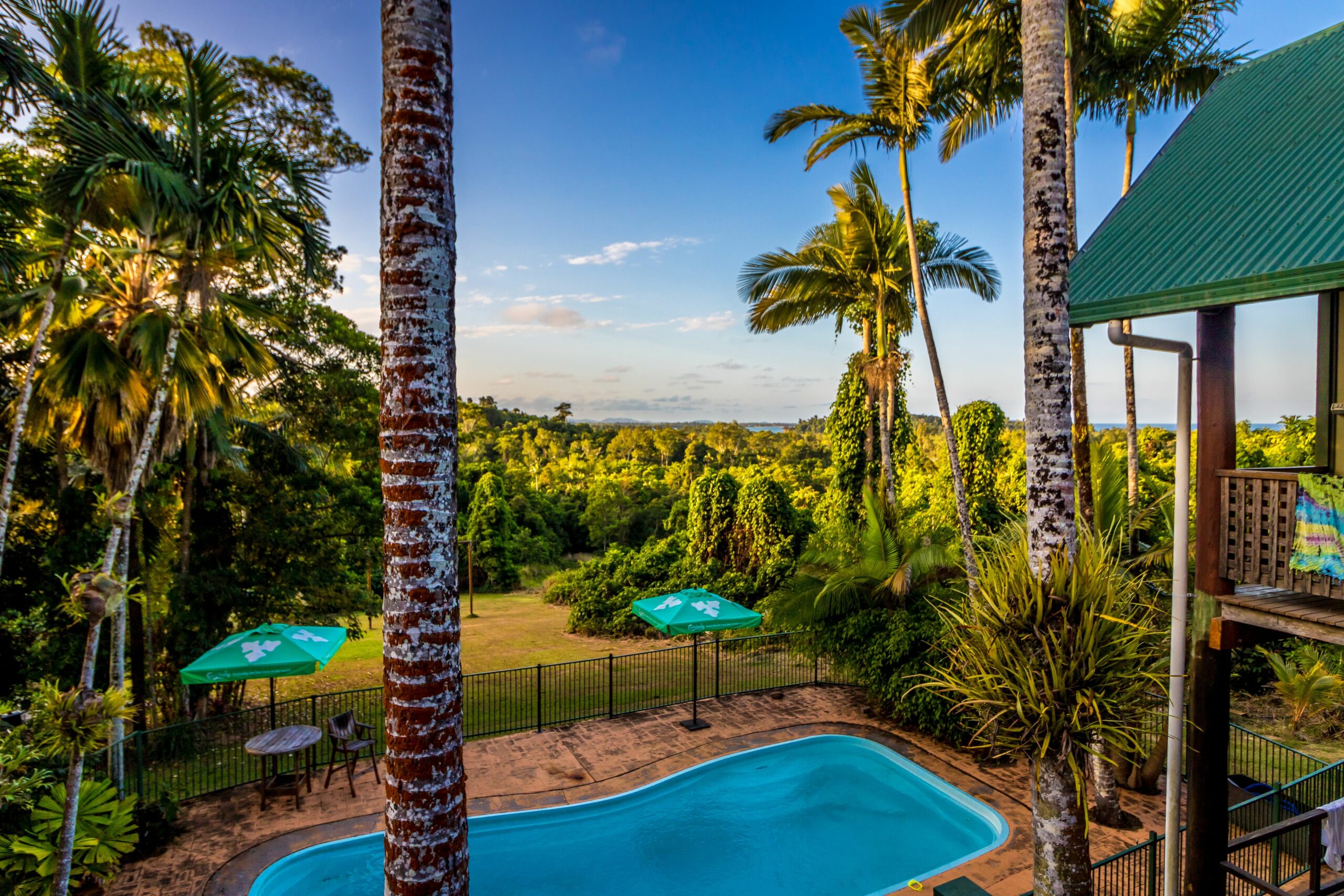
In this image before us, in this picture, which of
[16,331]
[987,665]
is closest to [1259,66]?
[987,665]

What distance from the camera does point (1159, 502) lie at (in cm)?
902

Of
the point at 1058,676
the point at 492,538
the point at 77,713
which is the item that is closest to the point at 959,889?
the point at 1058,676

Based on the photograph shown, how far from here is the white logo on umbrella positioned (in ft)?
29.1

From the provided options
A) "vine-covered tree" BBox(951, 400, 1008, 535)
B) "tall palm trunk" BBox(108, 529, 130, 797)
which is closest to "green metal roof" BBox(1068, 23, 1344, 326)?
"tall palm trunk" BBox(108, 529, 130, 797)

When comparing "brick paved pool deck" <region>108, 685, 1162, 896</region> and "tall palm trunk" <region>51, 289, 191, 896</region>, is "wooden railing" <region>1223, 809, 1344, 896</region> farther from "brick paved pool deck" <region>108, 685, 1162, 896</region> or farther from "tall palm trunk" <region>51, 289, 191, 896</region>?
"tall palm trunk" <region>51, 289, 191, 896</region>

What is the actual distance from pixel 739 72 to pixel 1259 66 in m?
10.7

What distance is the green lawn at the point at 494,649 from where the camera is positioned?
55.2 ft

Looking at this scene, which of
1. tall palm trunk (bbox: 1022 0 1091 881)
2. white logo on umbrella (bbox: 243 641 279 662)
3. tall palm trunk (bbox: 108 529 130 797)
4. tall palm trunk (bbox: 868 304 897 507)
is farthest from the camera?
tall palm trunk (bbox: 868 304 897 507)

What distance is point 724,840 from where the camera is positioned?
8.71 meters

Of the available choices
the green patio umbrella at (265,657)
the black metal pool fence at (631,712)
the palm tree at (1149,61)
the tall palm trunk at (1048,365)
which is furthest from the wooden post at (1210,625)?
the green patio umbrella at (265,657)

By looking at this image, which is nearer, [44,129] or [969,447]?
[44,129]

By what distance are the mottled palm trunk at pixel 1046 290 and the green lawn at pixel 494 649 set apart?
12822mm

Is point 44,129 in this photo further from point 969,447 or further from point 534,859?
point 969,447

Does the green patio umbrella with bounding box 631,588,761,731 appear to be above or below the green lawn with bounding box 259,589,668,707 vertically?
above
